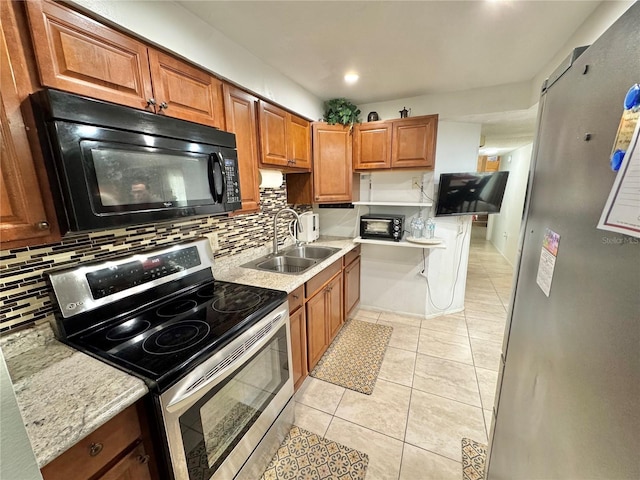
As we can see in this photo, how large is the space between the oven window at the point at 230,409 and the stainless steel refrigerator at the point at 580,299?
42.5 inches

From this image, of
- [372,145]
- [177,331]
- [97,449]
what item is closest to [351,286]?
[372,145]

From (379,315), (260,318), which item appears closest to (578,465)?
(260,318)

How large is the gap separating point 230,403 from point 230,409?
0.10 ft

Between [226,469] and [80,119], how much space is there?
59.1 inches

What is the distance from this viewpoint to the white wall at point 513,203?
457 centimetres

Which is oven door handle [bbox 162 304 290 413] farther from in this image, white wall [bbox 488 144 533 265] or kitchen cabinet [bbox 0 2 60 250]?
white wall [bbox 488 144 533 265]

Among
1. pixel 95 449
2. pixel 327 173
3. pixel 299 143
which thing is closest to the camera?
pixel 95 449

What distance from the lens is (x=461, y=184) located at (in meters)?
2.55

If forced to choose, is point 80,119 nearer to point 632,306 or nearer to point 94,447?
point 94,447

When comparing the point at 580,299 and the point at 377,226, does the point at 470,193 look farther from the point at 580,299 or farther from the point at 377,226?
the point at 580,299

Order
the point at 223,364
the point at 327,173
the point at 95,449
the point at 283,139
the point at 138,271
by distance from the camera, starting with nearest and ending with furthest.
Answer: the point at 95,449 < the point at 223,364 < the point at 138,271 < the point at 283,139 < the point at 327,173

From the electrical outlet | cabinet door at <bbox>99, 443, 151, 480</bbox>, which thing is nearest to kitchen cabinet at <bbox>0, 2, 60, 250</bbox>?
cabinet door at <bbox>99, 443, 151, 480</bbox>

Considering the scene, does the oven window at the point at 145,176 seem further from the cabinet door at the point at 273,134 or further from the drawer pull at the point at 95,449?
the drawer pull at the point at 95,449

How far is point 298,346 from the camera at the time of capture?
71.6 inches
